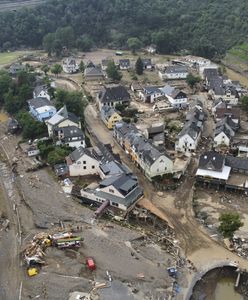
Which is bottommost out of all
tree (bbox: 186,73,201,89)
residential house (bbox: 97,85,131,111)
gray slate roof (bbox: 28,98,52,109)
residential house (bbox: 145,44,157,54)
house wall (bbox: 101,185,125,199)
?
residential house (bbox: 145,44,157,54)

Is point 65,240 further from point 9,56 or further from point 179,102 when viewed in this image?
point 9,56

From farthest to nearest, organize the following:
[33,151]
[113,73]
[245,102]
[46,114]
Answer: [113,73], [245,102], [46,114], [33,151]

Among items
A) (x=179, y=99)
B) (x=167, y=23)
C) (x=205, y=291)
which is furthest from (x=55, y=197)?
(x=167, y=23)

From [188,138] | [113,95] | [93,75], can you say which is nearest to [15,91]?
[113,95]

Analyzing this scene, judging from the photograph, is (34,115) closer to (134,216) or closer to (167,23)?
(134,216)

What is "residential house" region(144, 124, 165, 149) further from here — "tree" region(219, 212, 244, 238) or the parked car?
the parked car

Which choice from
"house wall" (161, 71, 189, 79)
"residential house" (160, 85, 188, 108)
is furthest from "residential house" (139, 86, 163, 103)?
"house wall" (161, 71, 189, 79)
